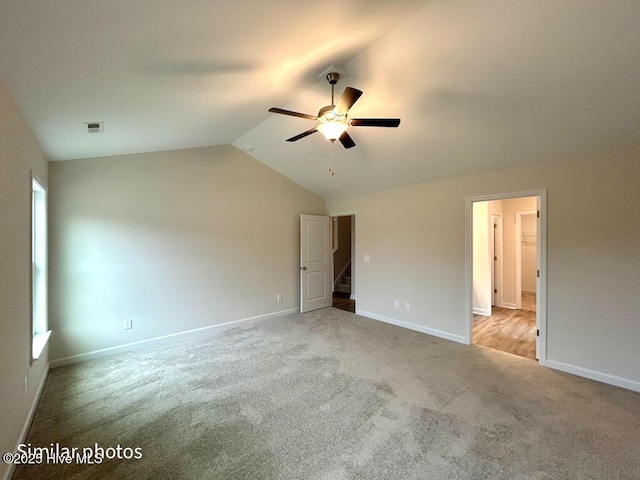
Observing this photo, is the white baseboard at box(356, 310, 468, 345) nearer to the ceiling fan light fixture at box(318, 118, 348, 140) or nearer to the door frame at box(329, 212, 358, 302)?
the door frame at box(329, 212, 358, 302)

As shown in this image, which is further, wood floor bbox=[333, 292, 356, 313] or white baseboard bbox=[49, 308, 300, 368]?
wood floor bbox=[333, 292, 356, 313]

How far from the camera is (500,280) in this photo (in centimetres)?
587

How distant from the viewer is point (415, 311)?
14.4ft

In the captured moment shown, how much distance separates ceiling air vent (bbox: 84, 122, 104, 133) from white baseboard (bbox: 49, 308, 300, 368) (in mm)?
2636

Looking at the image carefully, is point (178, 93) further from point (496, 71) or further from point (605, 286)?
point (605, 286)

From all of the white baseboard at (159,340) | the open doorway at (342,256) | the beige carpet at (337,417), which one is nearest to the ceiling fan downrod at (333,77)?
the beige carpet at (337,417)

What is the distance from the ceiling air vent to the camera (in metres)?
2.35

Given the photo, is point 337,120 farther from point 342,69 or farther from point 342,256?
point 342,256

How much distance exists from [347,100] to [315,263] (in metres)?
3.94

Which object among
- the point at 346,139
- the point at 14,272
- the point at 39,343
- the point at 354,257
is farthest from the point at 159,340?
the point at 354,257

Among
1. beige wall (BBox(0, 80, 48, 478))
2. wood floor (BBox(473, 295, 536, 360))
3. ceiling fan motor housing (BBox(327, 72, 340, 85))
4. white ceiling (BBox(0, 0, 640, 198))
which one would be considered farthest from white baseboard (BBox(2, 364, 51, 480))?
wood floor (BBox(473, 295, 536, 360))

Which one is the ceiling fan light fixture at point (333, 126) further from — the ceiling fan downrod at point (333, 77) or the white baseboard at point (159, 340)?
the white baseboard at point (159, 340)

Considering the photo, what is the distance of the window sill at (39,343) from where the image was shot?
2439mm

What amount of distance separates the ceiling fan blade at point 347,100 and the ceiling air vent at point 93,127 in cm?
209
